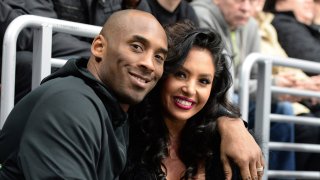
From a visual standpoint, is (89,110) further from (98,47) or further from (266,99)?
(266,99)

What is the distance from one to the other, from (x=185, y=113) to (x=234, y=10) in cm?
235

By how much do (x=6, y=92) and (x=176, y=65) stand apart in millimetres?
794

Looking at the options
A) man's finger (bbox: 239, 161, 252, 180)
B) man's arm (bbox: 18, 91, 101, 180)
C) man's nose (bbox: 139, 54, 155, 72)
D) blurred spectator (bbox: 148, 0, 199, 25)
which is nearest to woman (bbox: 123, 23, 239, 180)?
man's finger (bbox: 239, 161, 252, 180)

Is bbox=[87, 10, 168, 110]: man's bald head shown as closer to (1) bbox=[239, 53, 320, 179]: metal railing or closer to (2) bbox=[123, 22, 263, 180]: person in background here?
(2) bbox=[123, 22, 263, 180]: person in background

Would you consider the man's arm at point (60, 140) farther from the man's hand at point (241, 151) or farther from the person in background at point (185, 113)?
the man's hand at point (241, 151)

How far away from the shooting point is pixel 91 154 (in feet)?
8.35

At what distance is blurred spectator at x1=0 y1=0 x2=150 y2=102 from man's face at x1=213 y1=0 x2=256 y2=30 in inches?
38.2

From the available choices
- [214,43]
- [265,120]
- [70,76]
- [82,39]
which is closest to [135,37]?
[70,76]

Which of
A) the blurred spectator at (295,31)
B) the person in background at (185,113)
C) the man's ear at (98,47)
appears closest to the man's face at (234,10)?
the blurred spectator at (295,31)

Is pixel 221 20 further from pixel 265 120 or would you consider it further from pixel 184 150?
pixel 184 150

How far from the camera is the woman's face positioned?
11.3 feet

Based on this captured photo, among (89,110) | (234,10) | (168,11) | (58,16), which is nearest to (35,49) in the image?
(58,16)

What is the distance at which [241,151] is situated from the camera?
3.38 metres

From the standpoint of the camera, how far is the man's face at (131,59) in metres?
2.80
